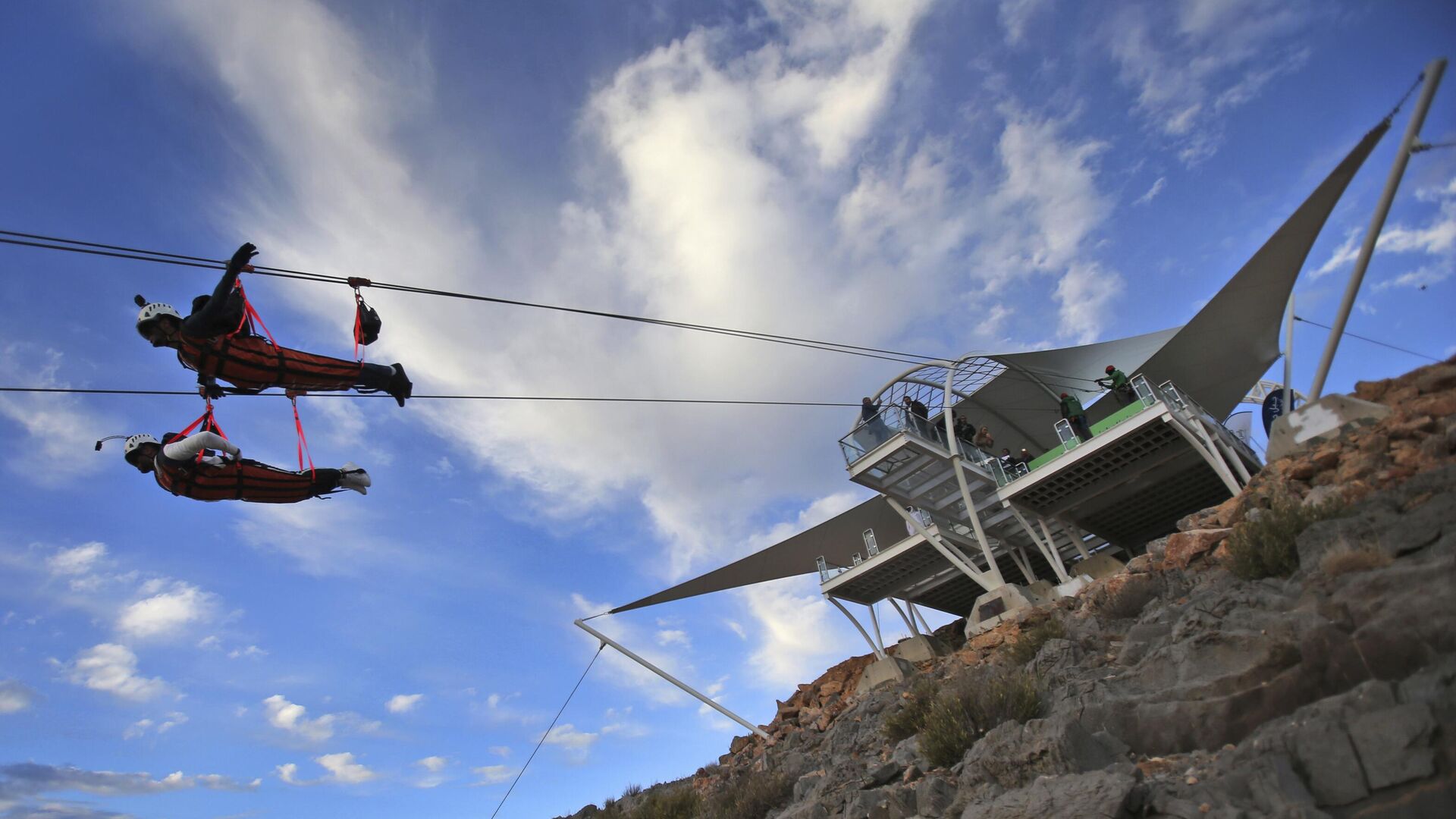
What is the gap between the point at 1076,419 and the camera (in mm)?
18141

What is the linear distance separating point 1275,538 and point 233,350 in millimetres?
11247

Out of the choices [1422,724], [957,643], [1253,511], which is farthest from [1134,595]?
[957,643]

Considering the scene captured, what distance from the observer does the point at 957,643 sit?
20.5 metres

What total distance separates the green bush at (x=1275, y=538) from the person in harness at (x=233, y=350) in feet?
34.1

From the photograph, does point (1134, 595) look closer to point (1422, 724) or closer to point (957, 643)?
point (1422, 724)

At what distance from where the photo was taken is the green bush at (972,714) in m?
8.94

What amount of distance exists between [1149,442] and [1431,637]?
41.3 ft

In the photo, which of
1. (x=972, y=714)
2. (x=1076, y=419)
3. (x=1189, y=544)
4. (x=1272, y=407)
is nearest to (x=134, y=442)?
(x=972, y=714)

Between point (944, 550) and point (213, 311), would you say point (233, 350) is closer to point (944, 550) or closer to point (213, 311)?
point (213, 311)

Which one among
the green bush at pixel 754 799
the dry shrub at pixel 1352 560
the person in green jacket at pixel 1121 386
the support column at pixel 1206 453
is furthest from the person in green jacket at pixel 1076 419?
the green bush at pixel 754 799

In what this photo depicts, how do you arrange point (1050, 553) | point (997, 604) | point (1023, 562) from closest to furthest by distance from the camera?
point (997, 604) < point (1050, 553) < point (1023, 562)

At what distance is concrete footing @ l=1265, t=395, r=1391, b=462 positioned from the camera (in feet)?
34.9

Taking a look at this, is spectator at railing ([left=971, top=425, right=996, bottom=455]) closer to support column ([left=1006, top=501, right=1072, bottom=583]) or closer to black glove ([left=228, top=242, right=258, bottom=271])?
support column ([left=1006, top=501, right=1072, bottom=583])

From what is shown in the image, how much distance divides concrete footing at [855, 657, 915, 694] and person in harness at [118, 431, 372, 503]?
14.6 m
